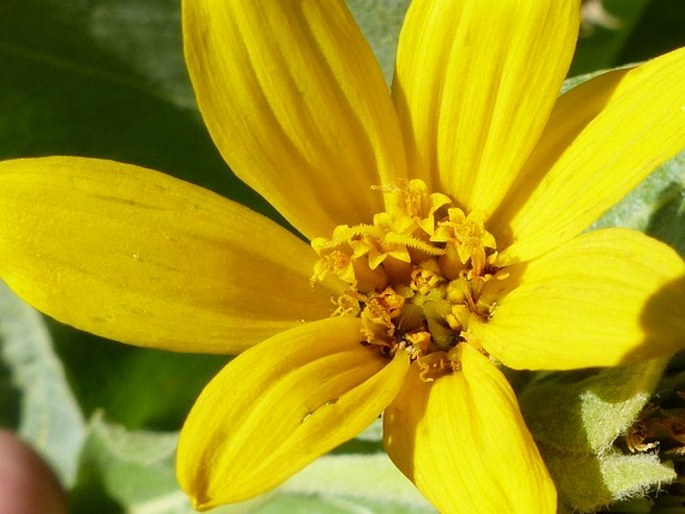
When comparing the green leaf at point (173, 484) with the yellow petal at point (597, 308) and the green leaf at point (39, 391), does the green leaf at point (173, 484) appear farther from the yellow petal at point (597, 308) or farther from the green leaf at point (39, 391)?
the yellow petal at point (597, 308)

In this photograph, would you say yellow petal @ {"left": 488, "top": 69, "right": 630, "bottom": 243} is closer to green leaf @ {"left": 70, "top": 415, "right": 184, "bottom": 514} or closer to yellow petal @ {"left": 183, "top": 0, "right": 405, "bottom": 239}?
yellow petal @ {"left": 183, "top": 0, "right": 405, "bottom": 239}

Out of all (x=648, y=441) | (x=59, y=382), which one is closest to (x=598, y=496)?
(x=648, y=441)

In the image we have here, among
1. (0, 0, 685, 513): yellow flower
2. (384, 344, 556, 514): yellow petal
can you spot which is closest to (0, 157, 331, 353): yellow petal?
(0, 0, 685, 513): yellow flower

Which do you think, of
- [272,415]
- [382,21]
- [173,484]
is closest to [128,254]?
[272,415]

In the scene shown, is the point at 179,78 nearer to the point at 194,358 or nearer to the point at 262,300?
the point at 194,358

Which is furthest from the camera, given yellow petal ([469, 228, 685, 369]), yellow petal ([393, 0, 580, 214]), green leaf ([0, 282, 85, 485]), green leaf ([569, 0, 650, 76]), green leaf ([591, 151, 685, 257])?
green leaf ([0, 282, 85, 485])
